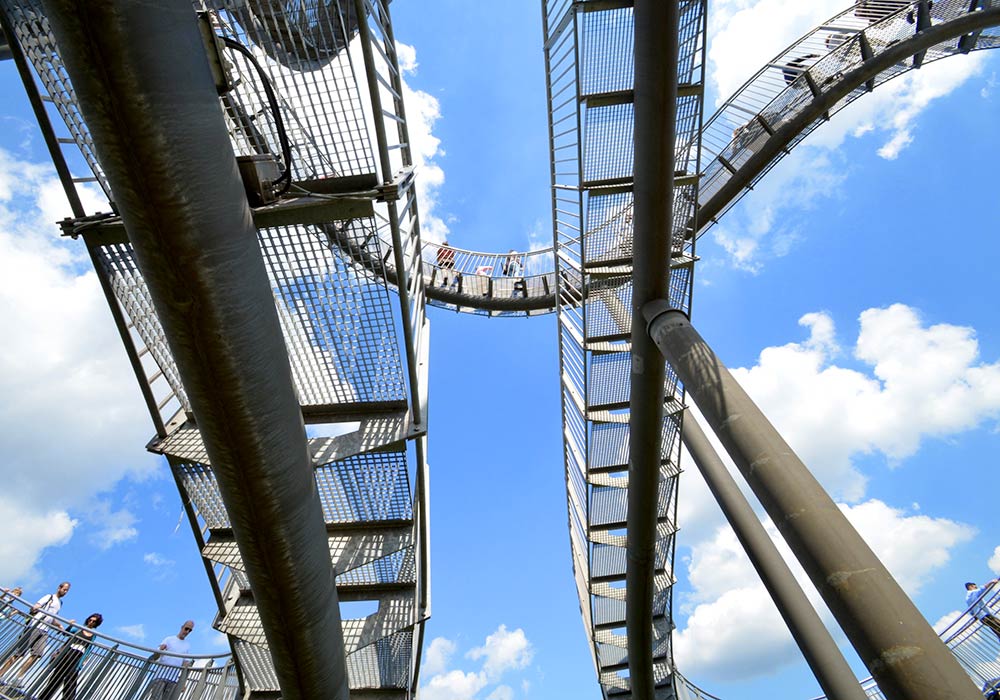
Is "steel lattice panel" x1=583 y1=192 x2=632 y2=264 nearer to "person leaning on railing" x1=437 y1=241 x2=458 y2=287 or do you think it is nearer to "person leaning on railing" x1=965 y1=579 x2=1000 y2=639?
"person leaning on railing" x1=437 y1=241 x2=458 y2=287

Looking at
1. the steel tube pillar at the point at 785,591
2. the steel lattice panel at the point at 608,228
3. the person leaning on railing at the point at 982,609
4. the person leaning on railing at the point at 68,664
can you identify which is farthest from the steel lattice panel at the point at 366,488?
the person leaning on railing at the point at 982,609

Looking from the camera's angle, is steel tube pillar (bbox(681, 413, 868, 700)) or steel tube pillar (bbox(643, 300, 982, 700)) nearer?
steel tube pillar (bbox(643, 300, 982, 700))

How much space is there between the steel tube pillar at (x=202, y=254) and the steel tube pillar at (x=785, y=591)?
8321mm

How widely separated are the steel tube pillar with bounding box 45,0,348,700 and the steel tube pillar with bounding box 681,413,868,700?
8321 mm

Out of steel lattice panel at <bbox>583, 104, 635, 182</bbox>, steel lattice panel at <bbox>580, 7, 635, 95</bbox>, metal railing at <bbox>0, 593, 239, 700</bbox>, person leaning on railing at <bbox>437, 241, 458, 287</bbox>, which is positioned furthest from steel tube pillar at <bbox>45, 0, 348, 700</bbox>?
person leaning on railing at <bbox>437, 241, 458, 287</bbox>

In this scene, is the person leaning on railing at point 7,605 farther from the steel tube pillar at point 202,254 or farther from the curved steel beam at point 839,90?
the curved steel beam at point 839,90

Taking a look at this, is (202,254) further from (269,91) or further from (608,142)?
(608,142)

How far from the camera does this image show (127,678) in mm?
7031

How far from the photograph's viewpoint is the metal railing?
597 cm

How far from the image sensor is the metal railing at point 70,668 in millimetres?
5973

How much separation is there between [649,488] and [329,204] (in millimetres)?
5795

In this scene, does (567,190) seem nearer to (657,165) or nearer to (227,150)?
(657,165)

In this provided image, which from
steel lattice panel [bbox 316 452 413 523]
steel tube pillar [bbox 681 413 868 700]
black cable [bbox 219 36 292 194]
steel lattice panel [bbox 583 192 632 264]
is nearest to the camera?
black cable [bbox 219 36 292 194]

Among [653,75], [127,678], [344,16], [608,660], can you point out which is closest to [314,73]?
[344,16]
